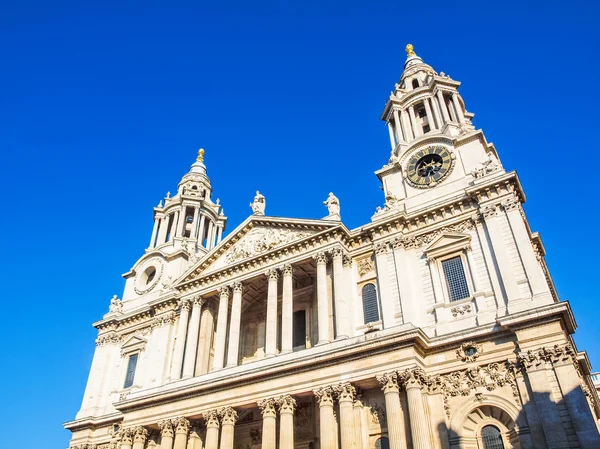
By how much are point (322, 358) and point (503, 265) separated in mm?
10252

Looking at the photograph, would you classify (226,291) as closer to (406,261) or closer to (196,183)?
(406,261)

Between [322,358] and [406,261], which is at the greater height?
[406,261]

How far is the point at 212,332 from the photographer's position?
3572 cm

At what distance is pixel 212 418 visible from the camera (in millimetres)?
28625

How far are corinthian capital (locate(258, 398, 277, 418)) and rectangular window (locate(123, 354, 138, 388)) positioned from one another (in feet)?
50.6

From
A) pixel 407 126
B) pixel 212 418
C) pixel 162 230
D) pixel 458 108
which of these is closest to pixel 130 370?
pixel 212 418

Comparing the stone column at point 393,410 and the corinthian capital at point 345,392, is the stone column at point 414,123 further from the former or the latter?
the corinthian capital at point 345,392

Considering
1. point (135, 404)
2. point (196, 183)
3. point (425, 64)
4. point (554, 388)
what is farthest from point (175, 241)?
point (554, 388)

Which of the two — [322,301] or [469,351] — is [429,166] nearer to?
[322,301]

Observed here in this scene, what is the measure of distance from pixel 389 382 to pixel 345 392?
230 cm

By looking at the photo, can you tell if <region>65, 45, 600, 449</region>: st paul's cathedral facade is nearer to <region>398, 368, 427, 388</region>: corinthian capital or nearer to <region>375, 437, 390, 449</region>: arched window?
<region>398, 368, 427, 388</region>: corinthian capital

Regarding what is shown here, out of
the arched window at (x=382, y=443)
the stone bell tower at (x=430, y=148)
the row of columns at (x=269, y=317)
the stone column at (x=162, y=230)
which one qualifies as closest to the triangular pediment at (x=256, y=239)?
the row of columns at (x=269, y=317)

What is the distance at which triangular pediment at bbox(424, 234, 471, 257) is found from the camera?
93.5 feet

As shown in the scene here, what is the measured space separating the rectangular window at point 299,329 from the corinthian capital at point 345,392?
7.47 meters
